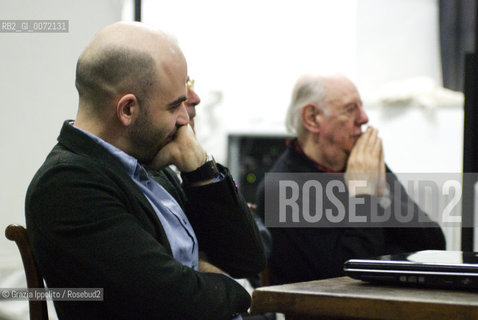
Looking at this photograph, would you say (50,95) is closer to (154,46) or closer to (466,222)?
(154,46)

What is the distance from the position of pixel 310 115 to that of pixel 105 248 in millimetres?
1300

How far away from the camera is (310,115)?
2.10 m

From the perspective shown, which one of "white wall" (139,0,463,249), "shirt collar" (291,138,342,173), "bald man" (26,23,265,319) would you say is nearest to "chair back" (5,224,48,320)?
"bald man" (26,23,265,319)

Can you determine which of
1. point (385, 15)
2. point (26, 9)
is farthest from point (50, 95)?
point (385, 15)

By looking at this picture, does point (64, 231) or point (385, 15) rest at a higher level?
point (385, 15)

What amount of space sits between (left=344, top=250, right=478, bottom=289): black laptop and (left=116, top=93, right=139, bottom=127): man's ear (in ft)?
1.47

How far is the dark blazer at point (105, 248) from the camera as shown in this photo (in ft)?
2.97

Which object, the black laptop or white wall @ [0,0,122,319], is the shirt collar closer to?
white wall @ [0,0,122,319]

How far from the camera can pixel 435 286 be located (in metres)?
0.83

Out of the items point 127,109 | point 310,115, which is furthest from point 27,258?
point 310,115

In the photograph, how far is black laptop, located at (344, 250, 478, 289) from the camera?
0.81 meters

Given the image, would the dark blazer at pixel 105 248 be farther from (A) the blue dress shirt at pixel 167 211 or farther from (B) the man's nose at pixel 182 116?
(B) the man's nose at pixel 182 116

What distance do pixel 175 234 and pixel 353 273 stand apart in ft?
1.21

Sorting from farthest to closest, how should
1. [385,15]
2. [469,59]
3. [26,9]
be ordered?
1. [385,15]
2. [469,59]
3. [26,9]
